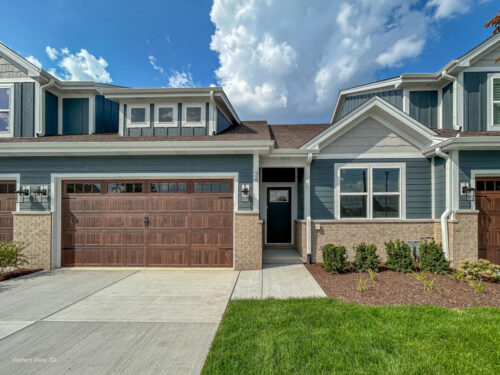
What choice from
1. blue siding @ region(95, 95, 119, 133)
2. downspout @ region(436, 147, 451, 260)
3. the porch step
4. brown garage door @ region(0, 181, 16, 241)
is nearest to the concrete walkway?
the porch step

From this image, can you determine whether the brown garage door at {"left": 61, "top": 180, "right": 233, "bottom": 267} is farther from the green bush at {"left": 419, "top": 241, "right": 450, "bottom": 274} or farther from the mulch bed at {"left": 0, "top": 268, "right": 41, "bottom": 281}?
the green bush at {"left": 419, "top": 241, "right": 450, "bottom": 274}

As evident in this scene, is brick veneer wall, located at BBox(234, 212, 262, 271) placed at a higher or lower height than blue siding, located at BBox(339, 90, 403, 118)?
lower

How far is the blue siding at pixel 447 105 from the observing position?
305 inches

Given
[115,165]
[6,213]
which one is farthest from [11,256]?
[115,165]

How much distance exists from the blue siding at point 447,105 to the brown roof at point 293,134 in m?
3.92

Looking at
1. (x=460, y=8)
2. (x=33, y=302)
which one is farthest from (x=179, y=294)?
(x=460, y=8)

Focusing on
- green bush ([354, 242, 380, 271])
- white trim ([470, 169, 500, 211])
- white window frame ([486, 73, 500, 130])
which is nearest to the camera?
green bush ([354, 242, 380, 271])

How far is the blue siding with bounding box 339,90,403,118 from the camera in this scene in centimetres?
851

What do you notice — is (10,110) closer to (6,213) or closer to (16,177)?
(16,177)

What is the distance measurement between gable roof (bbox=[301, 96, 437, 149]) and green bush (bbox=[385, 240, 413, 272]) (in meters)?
3.03

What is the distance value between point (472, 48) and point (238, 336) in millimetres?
10032

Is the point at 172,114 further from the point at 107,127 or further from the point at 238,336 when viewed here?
the point at 238,336

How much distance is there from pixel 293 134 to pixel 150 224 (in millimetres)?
5592

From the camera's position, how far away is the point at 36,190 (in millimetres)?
6734
